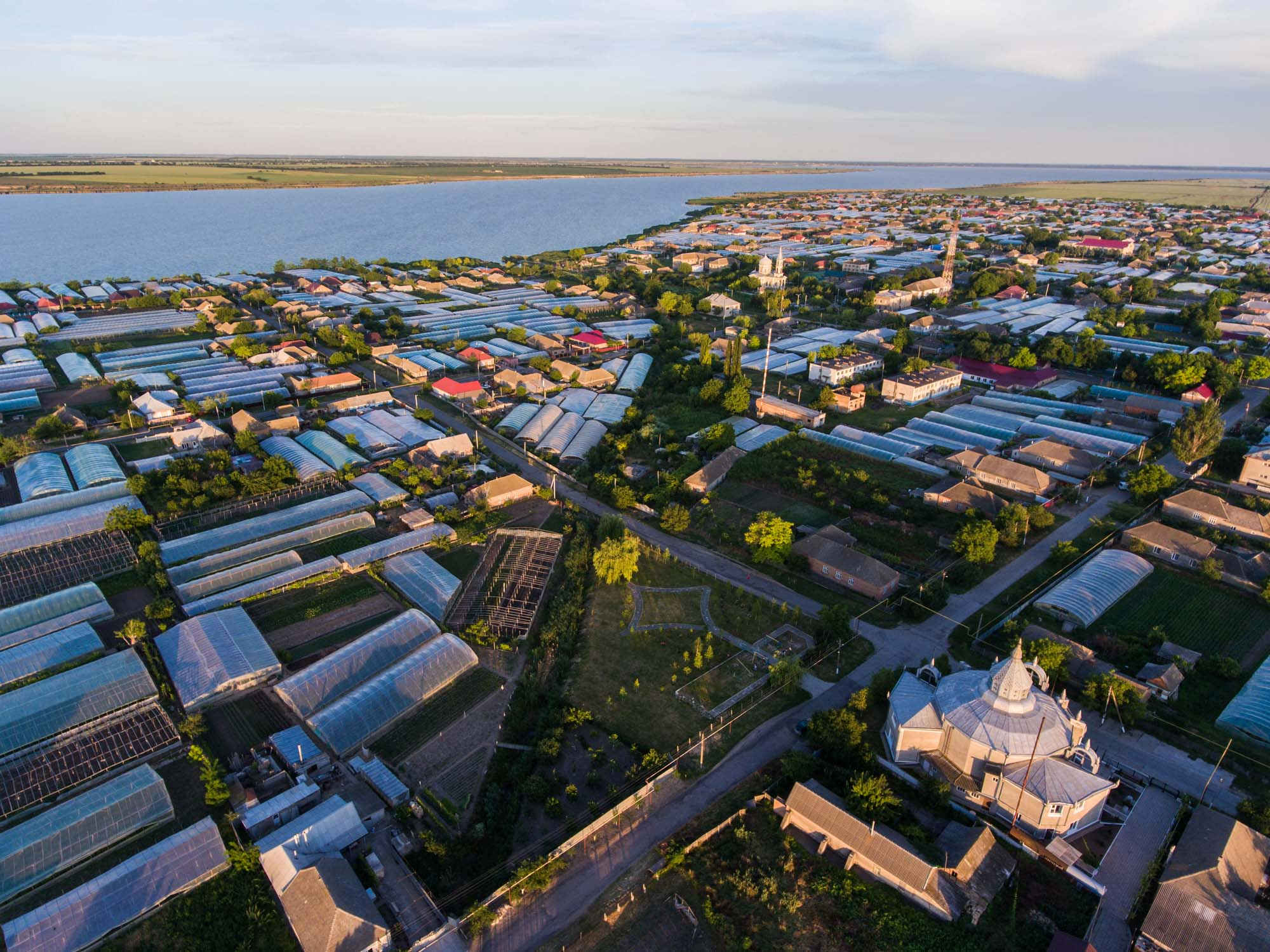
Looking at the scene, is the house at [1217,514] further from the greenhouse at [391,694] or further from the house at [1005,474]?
the greenhouse at [391,694]

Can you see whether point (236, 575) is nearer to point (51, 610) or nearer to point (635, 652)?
point (51, 610)

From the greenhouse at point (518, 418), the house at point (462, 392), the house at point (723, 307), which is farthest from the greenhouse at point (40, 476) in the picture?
the house at point (723, 307)

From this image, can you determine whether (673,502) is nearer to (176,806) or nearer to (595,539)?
(595,539)

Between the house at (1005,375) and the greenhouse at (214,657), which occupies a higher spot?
the house at (1005,375)

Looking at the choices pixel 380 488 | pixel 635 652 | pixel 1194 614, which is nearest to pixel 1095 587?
pixel 1194 614

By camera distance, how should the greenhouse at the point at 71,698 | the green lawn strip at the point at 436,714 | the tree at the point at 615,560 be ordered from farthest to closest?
the tree at the point at 615,560 < the green lawn strip at the point at 436,714 < the greenhouse at the point at 71,698

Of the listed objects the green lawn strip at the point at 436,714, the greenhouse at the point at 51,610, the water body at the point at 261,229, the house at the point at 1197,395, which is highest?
the water body at the point at 261,229

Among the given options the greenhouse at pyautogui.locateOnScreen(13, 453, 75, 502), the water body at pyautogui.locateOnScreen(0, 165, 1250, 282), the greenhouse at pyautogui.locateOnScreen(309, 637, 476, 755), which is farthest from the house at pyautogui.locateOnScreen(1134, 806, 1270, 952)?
the water body at pyautogui.locateOnScreen(0, 165, 1250, 282)

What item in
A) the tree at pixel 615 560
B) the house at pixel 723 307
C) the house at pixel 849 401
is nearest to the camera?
the tree at pixel 615 560
